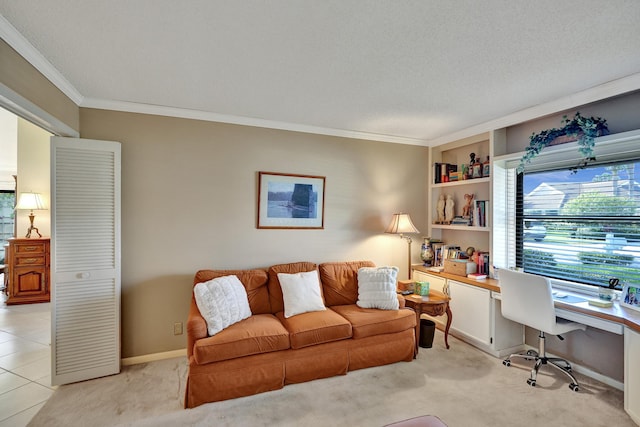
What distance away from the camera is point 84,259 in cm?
264

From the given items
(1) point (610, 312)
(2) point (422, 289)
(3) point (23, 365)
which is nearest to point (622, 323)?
(1) point (610, 312)

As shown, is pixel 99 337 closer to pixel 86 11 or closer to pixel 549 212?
pixel 86 11

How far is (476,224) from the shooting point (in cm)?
364

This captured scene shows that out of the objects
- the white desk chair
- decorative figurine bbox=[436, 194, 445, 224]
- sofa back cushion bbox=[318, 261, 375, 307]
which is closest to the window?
the white desk chair

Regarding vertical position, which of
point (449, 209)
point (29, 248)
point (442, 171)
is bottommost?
point (29, 248)

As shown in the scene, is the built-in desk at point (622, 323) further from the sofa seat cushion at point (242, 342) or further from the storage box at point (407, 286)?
the sofa seat cushion at point (242, 342)

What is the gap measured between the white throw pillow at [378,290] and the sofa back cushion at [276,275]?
23.7 inches

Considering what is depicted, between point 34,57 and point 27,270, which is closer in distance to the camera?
point 34,57

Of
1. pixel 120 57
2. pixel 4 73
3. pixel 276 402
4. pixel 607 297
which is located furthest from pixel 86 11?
pixel 607 297

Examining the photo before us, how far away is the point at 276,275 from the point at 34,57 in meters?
2.54

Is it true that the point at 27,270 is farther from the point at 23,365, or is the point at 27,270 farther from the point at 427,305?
the point at 427,305

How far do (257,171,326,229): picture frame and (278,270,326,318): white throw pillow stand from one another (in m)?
0.65

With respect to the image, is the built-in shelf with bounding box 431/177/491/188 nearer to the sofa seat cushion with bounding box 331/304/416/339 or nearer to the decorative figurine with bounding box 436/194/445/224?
the decorative figurine with bounding box 436/194/445/224

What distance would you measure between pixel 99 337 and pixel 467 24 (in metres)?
3.65
